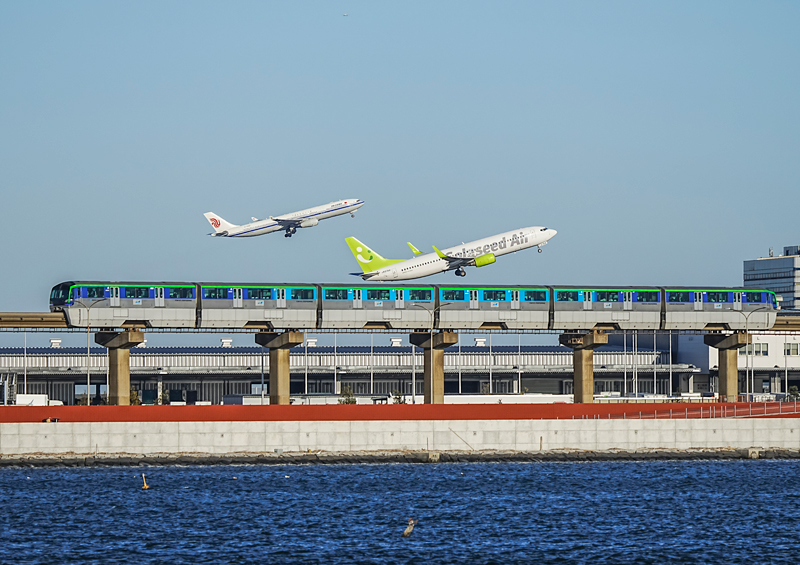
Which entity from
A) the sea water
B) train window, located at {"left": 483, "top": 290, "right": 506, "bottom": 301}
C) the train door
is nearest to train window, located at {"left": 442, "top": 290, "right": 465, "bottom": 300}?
train window, located at {"left": 483, "top": 290, "right": 506, "bottom": 301}

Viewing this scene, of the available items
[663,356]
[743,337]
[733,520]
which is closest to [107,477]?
[733,520]

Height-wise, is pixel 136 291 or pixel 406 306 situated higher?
pixel 136 291

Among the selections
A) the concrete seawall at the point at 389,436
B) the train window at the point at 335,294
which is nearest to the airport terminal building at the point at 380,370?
the train window at the point at 335,294

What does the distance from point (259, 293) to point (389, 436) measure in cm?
2100

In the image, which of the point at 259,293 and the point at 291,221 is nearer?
the point at 259,293

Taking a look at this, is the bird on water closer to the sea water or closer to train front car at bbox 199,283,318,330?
the sea water

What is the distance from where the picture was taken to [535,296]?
356 ft

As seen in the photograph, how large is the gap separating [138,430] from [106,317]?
1665cm

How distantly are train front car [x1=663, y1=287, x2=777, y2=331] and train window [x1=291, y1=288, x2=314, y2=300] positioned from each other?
33486 mm

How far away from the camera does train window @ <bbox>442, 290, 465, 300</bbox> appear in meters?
106

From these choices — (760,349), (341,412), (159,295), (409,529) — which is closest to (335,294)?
(159,295)

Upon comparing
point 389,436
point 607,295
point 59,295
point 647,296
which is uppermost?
point 59,295

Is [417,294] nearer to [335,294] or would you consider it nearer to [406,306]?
[406,306]

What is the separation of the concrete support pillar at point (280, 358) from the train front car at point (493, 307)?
13.6 m
